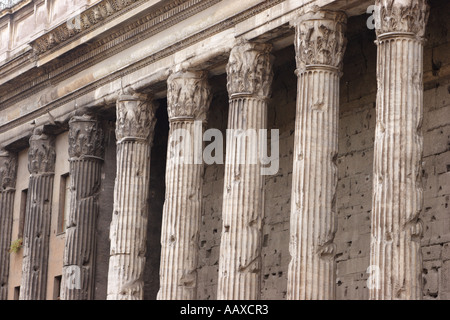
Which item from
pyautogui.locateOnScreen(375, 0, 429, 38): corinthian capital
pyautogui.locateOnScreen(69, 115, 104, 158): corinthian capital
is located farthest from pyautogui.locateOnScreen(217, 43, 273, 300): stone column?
pyautogui.locateOnScreen(69, 115, 104, 158): corinthian capital

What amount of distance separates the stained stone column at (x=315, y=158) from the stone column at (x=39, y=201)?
31.3 ft

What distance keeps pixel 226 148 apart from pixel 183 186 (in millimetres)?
1184

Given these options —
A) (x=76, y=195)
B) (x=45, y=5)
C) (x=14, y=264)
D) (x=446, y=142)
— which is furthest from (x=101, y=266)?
(x=446, y=142)

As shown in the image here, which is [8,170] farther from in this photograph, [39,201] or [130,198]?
[130,198]

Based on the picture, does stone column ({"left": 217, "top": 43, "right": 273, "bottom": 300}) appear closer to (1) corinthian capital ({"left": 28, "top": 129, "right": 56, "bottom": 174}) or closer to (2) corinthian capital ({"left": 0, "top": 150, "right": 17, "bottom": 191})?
(1) corinthian capital ({"left": 28, "top": 129, "right": 56, "bottom": 174})

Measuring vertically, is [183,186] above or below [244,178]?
above

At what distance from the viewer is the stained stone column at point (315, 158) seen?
20250 mm

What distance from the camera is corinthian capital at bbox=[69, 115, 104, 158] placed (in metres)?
27.4

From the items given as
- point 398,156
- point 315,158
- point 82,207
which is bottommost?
point 398,156

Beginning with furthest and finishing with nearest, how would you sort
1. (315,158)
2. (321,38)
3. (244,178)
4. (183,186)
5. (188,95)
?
(188,95) < (183,186) < (244,178) < (321,38) < (315,158)

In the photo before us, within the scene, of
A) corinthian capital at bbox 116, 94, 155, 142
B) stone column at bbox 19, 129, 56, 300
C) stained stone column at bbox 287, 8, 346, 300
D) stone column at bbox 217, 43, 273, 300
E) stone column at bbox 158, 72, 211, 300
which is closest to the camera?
stained stone column at bbox 287, 8, 346, 300

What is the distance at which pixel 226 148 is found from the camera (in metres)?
24.3

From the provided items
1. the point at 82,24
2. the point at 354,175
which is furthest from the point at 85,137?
the point at 354,175
